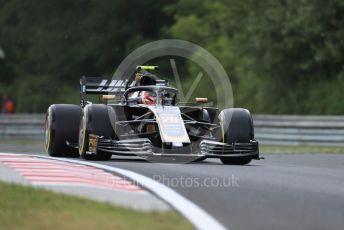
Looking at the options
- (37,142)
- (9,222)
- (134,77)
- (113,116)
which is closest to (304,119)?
(37,142)

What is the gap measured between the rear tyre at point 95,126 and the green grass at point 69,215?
6.23m

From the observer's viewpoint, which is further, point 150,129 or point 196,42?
point 196,42

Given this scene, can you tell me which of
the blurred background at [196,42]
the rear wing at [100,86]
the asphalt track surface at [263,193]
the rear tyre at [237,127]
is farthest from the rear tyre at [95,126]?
the blurred background at [196,42]

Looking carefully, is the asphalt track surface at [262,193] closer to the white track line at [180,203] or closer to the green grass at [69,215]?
the white track line at [180,203]

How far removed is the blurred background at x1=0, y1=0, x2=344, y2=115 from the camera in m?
32.4

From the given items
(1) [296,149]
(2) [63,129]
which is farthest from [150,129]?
(1) [296,149]

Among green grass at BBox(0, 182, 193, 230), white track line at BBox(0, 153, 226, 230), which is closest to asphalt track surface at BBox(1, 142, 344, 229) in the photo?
white track line at BBox(0, 153, 226, 230)

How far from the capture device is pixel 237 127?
51.8 feet

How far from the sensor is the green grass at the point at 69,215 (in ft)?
25.2

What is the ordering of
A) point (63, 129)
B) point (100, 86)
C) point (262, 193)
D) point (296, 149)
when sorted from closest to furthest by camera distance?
point (262, 193) < point (63, 129) < point (100, 86) < point (296, 149)

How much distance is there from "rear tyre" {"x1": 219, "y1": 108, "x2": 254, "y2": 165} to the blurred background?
16.0 meters

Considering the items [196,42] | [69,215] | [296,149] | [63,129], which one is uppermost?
[196,42]

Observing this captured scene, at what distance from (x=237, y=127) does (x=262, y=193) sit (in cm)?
571

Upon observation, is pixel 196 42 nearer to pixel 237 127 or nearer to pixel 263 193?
pixel 237 127
